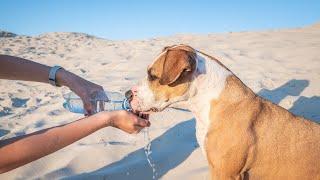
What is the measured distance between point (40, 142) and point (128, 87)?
4.74 metres

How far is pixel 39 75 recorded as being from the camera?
4453mm

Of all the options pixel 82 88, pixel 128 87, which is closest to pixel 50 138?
pixel 82 88

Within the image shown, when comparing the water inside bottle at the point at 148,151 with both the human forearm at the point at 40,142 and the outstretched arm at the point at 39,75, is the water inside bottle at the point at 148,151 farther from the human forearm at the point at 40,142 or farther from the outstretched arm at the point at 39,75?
the human forearm at the point at 40,142

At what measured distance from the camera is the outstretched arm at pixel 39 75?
4.21 metres

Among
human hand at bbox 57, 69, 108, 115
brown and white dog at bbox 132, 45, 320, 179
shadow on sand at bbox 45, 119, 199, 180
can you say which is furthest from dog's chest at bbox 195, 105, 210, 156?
human hand at bbox 57, 69, 108, 115

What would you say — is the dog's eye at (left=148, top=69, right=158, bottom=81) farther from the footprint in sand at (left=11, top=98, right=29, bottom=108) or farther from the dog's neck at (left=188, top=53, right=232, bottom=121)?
the footprint in sand at (left=11, top=98, right=29, bottom=108)

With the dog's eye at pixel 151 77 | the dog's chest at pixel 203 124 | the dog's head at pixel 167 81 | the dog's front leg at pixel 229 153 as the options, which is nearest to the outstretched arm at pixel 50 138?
the dog's head at pixel 167 81

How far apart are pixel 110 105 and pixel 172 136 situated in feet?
3.59

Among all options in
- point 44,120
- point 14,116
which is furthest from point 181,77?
point 14,116

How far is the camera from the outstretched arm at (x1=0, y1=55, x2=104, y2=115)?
13.8 ft

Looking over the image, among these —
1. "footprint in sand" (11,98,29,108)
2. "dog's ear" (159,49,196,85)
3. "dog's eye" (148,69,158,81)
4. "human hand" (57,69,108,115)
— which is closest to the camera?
Answer: "dog's ear" (159,49,196,85)

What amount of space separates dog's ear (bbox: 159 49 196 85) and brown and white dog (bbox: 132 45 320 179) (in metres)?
0.10

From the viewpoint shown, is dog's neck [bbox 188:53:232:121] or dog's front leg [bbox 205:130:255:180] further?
dog's neck [bbox 188:53:232:121]

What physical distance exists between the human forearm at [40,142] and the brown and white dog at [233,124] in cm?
57
